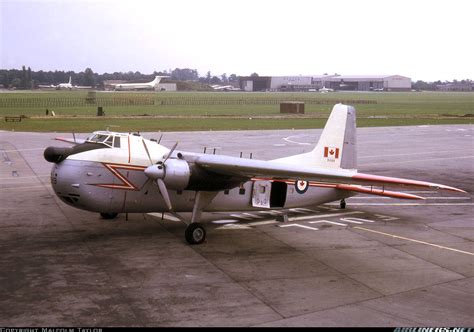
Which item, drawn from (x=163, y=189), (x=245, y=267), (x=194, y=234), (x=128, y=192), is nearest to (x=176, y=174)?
(x=163, y=189)

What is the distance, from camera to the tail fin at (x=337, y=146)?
78.6 ft

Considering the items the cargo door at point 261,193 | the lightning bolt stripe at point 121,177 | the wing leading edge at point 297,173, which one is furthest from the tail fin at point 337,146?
the lightning bolt stripe at point 121,177

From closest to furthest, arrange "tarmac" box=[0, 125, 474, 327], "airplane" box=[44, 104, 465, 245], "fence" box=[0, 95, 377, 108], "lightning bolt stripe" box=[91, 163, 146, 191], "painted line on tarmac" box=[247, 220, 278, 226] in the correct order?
"tarmac" box=[0, 125, 474, 327] → "airplane" box=[44, 104, 465, 245] → "lightning bolt stripe" box=[91, 163, 146, 191] → "painted line on tarmac" box=[247, 220, 278, 226] → "fence" box=[0, 95, 377, 108]

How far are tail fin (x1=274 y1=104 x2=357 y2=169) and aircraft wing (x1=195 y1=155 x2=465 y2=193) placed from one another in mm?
5386

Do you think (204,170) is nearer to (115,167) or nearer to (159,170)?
(159,170)

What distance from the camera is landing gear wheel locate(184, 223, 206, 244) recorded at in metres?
19.5

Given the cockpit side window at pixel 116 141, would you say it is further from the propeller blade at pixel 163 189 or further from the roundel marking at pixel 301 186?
the roundel marking at pixel 301 186

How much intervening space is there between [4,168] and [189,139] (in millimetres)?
21444

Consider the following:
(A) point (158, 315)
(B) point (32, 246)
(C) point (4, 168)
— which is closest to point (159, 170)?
(B) point (32, 246)

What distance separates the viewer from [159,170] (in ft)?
60.3

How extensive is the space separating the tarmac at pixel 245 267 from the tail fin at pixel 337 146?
8.20 ft

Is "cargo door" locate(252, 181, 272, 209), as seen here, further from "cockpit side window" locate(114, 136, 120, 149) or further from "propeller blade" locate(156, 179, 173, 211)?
"cockpit side window" locate(114, 136, 120, 149)

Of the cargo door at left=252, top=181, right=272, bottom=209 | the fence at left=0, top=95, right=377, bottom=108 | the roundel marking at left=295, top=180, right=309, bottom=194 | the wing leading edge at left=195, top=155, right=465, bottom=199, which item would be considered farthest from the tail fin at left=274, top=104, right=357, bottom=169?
the fence at left=0, top=95, right=377, bottom=108

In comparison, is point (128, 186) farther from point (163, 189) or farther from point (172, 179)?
point (172, 179)
